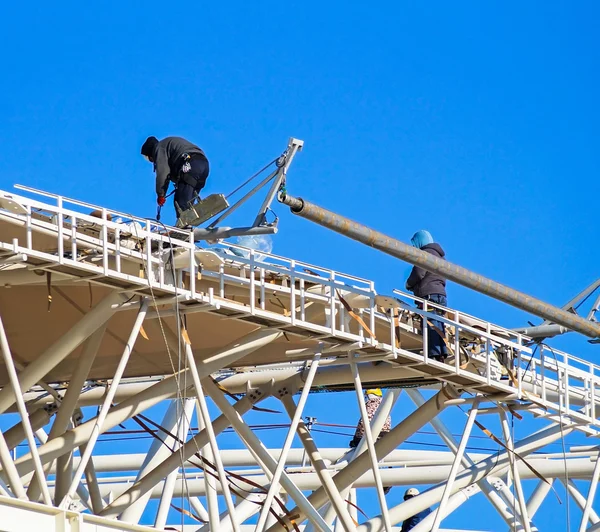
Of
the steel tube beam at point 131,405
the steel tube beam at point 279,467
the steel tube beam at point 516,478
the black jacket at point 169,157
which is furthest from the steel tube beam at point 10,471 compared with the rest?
the steel tube beam at point 516,478

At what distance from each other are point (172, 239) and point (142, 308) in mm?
1299

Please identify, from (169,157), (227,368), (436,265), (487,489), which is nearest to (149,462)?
(227,368)

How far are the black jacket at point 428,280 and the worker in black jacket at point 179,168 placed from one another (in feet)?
15.6

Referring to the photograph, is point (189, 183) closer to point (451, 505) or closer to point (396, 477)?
point (451, 505)

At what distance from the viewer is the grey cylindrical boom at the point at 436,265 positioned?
23766 millimetres

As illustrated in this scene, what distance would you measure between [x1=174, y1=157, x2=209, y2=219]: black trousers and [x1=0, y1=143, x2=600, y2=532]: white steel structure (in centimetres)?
115

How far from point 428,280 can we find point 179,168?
18.2ft

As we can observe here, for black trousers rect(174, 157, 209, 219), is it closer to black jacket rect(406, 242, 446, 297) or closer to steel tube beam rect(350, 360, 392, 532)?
steel tube beam rect(350, 360, 392, 532)

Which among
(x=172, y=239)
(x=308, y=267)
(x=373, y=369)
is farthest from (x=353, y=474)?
(x=172, y=239)

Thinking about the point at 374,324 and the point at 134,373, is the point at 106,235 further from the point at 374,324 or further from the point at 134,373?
the point at 134,373

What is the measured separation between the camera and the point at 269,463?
92.8 feet

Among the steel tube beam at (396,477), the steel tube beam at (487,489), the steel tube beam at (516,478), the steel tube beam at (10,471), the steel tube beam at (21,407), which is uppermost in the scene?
the steel tube beam at (396,477)

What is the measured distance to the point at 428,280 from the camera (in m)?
29.3

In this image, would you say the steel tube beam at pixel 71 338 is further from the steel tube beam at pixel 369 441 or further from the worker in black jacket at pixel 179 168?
the steel tube beam at pixel 369 441
